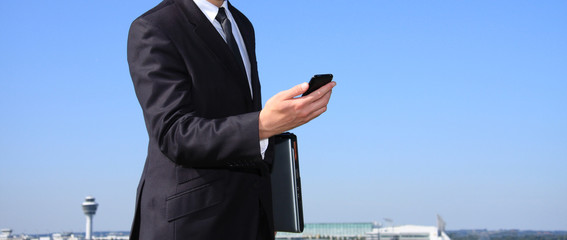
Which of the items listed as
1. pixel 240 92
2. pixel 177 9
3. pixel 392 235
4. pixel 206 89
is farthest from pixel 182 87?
pixel 392 235

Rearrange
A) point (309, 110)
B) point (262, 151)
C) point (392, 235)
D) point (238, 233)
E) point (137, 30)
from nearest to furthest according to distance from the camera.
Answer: point (309, 110), point (262, 151), point (238, 233), point (137, 30), point (392, 235)

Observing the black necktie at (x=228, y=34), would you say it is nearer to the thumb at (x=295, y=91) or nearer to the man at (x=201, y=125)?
the man at (x=201, y=125)

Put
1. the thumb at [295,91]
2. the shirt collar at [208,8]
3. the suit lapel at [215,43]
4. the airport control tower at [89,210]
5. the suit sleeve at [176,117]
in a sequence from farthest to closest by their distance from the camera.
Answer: the airport control tower at [89,210], the shirt collar at [208,8], the suit lapel at [215,43], the suit sleeve at [176,117], the thumb at [295,91]

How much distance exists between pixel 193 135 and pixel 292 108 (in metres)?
0.32

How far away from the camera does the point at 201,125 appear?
182cm

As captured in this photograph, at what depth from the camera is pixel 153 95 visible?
1.96 metres

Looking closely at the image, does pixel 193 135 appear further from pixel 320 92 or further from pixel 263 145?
pixel 320 92

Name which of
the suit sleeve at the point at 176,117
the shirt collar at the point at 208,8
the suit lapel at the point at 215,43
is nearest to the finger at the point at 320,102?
the suit sleeve at the point at 176,117

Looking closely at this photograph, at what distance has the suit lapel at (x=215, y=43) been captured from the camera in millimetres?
2094

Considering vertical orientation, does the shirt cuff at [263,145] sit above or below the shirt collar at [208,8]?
below

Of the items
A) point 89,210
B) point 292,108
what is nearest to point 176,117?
point 292,108

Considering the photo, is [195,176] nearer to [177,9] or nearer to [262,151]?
[262,151]

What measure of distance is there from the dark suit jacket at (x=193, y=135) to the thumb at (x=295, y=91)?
0.14m

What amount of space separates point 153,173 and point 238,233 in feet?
1.09
